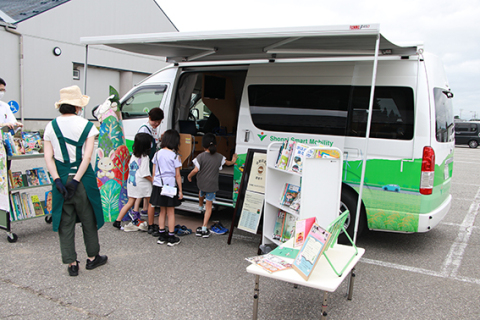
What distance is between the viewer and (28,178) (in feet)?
15.6

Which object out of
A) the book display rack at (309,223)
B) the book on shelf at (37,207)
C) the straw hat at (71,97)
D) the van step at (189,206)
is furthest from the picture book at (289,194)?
the book on shelf at (37,207)

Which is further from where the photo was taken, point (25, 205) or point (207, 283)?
point (25, 205)

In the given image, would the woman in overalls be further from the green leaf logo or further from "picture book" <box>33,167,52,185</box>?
the green leaf logo

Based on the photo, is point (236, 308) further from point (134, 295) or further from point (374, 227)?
point (374, 227)

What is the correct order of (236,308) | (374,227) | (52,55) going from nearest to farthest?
(236,308) → (374,227) → (52,55)

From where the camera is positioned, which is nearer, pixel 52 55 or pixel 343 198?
pixel 343 198

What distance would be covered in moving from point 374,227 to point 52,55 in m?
15.6

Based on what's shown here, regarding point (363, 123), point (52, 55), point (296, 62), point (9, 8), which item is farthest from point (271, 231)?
point (9, 8)

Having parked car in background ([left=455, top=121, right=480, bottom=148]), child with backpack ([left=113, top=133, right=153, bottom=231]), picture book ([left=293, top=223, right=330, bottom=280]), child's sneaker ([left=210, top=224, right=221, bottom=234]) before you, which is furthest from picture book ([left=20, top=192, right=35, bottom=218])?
parked car in background ([left=455, top=121, right=480, bottom=148])

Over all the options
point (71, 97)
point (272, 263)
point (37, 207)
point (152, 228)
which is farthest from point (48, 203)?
point (272, 263)

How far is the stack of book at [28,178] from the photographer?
455 centimetres

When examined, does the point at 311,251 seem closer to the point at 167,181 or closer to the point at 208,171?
the point at 167,181

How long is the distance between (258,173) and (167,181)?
109cm

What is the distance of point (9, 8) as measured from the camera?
1648 centimetres
